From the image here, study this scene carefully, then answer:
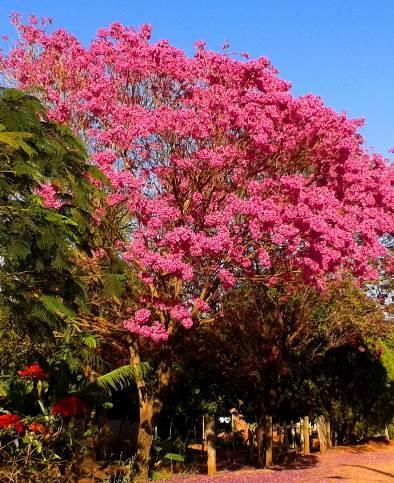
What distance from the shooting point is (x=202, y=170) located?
40.5 ft

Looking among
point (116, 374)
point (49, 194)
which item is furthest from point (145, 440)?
point (49, 194)

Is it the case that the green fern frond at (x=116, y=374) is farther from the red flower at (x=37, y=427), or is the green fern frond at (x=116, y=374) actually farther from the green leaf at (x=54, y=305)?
the green leaf at (x=54, y=305)

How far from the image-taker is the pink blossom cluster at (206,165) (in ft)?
37.7

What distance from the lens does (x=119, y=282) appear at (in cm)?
816

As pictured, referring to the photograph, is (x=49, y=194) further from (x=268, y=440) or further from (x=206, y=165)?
(x=268, y=440)

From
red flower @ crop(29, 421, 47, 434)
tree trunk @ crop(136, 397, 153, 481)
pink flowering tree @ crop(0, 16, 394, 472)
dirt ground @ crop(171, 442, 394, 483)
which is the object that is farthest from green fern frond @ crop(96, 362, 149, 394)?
dirt ground @ crop(171, 442, 394, 483)

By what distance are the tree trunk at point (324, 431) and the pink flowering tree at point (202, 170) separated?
31.6ft

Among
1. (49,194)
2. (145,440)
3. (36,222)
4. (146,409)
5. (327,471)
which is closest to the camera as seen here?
(36,222)

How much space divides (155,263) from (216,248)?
1.16m

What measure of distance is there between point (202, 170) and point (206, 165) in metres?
0.16

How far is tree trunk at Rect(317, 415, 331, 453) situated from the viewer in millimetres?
21453

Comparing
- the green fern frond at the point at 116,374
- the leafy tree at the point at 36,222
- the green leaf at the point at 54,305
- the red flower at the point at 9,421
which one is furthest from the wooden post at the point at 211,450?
the green leaf at the point at 54,305

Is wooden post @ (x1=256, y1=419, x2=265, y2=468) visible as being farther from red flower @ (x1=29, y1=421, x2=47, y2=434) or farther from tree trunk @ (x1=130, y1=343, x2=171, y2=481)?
red flower @ (x1=29, y1=421, x2=47, y2=434)

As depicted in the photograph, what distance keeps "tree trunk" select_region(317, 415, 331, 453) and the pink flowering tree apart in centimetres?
963
